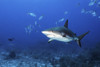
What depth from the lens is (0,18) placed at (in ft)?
621

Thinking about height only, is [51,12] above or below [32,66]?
above

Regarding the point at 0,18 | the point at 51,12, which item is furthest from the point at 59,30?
the point at 0,18

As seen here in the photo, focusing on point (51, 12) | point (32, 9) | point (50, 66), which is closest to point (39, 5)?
point (32, 9)

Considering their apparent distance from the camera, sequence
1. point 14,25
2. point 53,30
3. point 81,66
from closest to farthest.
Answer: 1. point 53,30
2. point 81,66
3. point 14,25

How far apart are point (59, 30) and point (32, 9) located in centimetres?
16913

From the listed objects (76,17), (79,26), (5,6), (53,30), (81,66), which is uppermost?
(5,6)

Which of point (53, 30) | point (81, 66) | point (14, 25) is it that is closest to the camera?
point (53, 30)

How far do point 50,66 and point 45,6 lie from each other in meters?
177

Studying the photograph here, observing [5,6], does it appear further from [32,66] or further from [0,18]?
[32,66]

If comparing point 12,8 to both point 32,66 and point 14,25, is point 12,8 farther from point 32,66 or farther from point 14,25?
point 32,66

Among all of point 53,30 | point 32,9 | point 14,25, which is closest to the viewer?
point 53,30

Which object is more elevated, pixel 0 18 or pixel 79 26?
pixel 0 18

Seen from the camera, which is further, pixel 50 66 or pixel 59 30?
pixel 50 66

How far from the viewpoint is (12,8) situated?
184500mm
